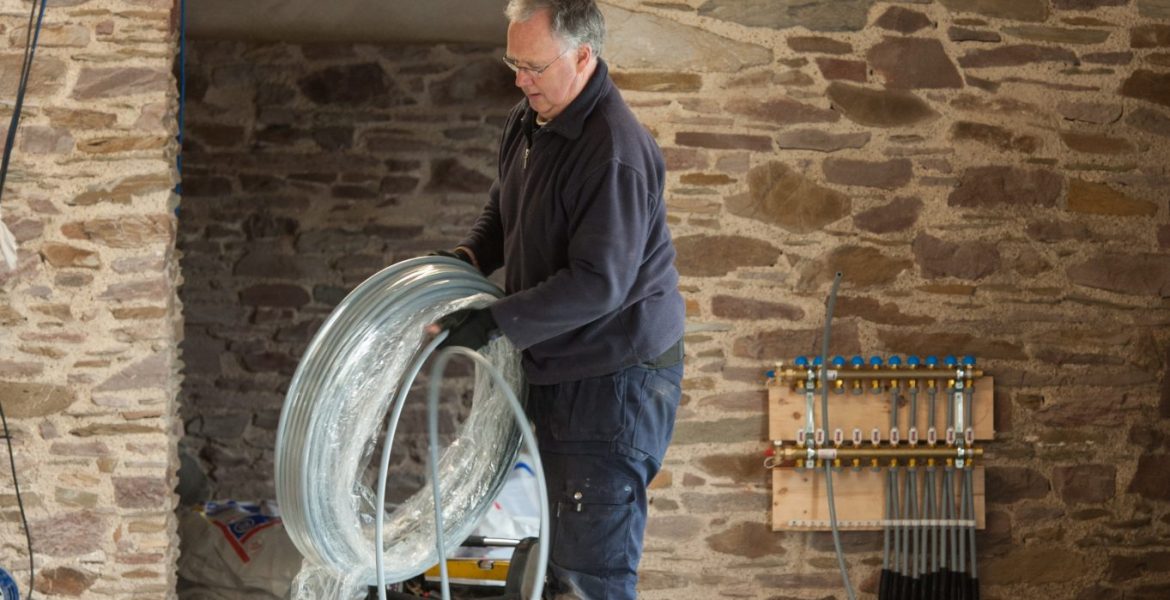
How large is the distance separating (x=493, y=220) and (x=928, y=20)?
184 centimetres

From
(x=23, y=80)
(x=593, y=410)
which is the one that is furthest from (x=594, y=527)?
(x=23, y=80)

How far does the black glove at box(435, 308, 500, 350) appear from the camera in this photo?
2742 mm

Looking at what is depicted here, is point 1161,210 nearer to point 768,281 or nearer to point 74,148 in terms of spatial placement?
point 768,281

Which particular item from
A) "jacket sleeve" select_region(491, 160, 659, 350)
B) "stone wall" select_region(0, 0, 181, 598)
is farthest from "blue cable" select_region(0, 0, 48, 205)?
"jacket sleeve" select_region(491, 160, 659, 350)

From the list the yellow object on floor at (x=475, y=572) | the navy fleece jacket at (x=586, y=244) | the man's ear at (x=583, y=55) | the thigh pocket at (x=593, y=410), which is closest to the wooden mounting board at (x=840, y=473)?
the yellow object on floor at (x=475, y=572)

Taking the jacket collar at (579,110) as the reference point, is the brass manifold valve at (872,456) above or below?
below

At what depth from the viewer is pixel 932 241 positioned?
4.25 metres

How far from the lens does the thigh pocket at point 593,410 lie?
9.14 feet

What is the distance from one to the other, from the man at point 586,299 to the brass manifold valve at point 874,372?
51.8 inches

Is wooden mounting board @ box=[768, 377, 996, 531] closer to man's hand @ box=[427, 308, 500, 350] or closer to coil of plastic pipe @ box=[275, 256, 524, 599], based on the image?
coil of plastic pipe @ box=[275, 256, 524, 599]

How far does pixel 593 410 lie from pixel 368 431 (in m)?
0.57

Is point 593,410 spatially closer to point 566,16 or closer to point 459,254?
point 459,254

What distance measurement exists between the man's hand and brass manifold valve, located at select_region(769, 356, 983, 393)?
163cm

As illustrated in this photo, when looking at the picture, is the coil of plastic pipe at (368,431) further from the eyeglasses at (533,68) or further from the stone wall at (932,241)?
the stone wall at (932,241)
